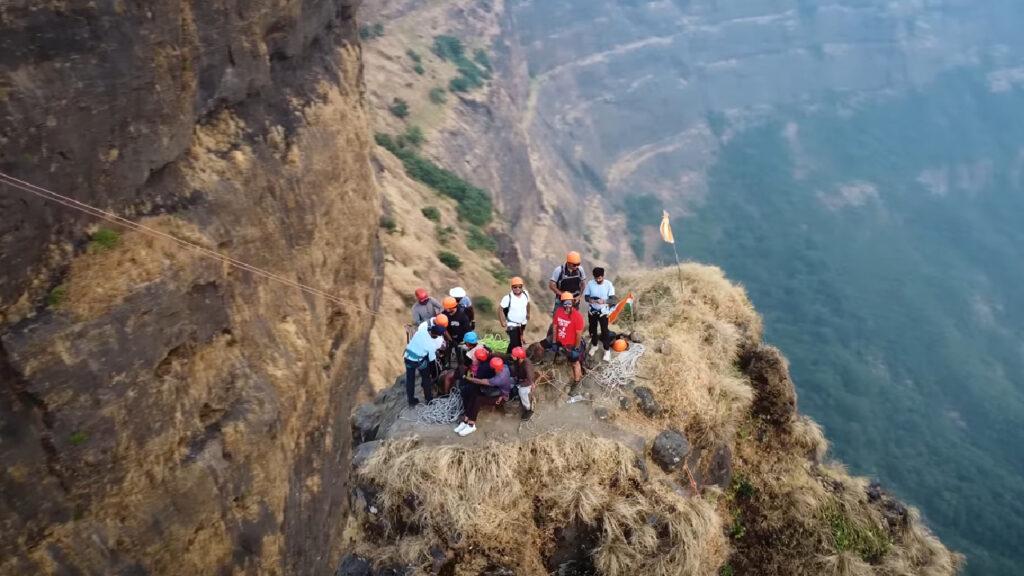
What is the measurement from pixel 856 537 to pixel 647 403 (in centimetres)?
384

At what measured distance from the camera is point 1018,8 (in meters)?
109

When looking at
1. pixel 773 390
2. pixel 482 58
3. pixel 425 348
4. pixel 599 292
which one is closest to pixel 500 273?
pixel 773 390

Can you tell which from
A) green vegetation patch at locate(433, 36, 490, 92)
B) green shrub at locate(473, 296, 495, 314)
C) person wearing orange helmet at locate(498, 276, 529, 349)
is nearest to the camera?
person wearing orange helmet at locate(498, 276, 529, 349)

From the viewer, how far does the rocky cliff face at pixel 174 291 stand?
8836 mm

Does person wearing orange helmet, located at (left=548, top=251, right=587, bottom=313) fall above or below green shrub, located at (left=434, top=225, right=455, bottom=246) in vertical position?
above

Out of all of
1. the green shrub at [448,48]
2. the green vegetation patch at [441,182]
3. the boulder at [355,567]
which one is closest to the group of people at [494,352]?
the boulder at [355,567]

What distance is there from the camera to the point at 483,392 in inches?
363

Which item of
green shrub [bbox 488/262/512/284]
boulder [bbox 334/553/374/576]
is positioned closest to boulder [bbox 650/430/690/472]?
boulder [bbox 334/553/374/576]

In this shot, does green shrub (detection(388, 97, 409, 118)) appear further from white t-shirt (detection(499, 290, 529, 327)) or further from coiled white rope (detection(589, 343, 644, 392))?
coiled white rope (detection(589, 343, 644, 392))

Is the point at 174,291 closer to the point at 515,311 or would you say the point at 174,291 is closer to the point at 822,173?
the point at 515,311

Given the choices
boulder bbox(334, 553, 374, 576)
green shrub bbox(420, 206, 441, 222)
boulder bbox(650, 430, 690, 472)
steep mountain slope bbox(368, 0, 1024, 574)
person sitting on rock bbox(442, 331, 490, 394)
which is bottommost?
steep mountain slope bbox(368, 0, 1024, 574)

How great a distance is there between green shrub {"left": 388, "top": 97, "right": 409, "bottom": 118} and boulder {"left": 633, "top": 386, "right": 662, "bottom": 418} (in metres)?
35.5

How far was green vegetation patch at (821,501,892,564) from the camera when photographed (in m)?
9.79

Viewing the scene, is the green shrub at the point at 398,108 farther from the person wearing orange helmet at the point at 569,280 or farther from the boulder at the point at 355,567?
the boulder at the point at 355,567
